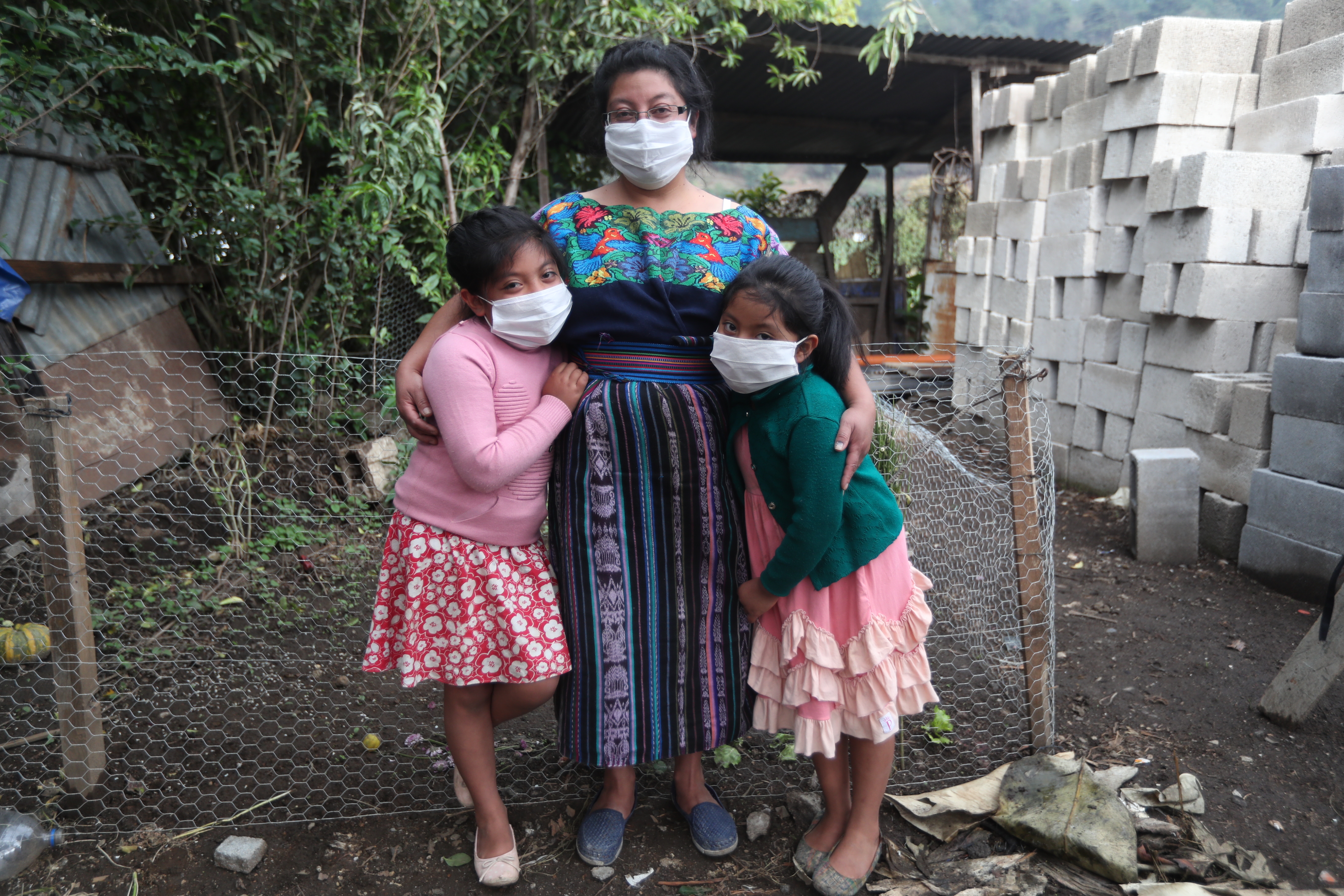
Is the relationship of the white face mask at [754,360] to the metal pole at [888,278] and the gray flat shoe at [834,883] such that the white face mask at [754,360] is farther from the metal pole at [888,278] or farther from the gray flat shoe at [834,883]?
the metal pole at [888,278]

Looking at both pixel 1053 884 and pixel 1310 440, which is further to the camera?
pixel 1310 440

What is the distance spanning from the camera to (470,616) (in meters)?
1.83

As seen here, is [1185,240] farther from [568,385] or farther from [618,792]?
[618,792]

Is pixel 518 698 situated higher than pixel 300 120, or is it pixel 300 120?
pixel 300 120

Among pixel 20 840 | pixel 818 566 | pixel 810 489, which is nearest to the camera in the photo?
pixel 810 489

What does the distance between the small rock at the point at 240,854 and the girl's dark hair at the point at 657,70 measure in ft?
6.61

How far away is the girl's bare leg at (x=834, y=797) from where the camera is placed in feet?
6.53

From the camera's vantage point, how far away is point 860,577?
185 cm

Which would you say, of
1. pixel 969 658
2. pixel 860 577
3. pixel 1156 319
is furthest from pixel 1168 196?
pixel 860 577

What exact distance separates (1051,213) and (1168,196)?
4.02ft

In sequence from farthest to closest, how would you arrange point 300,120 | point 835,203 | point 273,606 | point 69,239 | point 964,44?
point 835,203
point 964,44
point 300,120
point 69,239
point 273,606

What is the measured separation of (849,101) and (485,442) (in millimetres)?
7616

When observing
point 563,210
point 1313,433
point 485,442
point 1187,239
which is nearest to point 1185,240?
point 1187,239

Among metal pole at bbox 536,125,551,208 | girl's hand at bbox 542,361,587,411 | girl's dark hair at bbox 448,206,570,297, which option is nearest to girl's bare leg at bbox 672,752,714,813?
girl's hand at bbox 542,361,587,411
